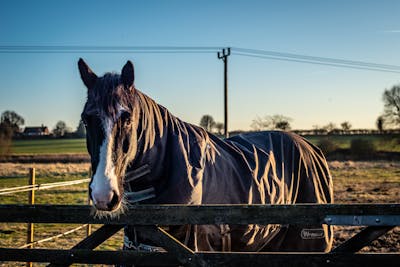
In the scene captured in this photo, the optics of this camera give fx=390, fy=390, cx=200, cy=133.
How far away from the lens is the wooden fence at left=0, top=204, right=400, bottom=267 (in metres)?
Answer: 2.40

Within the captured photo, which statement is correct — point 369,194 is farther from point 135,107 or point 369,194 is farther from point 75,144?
point 75,144

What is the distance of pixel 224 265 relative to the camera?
2.50 m

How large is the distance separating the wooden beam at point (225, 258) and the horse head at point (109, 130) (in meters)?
A: 0.34

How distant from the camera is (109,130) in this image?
8.47 ft

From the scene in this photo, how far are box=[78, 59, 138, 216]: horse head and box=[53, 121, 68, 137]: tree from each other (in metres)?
63.7

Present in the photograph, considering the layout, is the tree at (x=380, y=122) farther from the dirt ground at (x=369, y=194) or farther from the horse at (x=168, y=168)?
the horse at (x=168, y=168)

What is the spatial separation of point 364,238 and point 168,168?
1469 mm

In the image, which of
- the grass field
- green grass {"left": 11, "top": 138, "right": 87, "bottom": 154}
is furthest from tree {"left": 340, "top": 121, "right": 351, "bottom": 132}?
green grass {"left": 11, "top": 138, "right": 87, "bottom": 154}

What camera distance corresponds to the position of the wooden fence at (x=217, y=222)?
7.87 feet

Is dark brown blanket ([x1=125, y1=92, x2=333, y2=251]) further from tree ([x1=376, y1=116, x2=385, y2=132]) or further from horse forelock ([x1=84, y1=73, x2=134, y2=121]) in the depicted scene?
tree ([x1=376, y1=116, x2=385, y2=132])

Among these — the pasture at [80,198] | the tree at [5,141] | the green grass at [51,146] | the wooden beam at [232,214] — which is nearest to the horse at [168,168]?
the wooden beam at [232,214]

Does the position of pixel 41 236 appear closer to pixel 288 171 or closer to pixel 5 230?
pixel 5 230

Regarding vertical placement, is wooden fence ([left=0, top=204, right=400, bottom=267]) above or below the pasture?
above

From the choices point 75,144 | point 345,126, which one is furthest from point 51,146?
point 345,126
